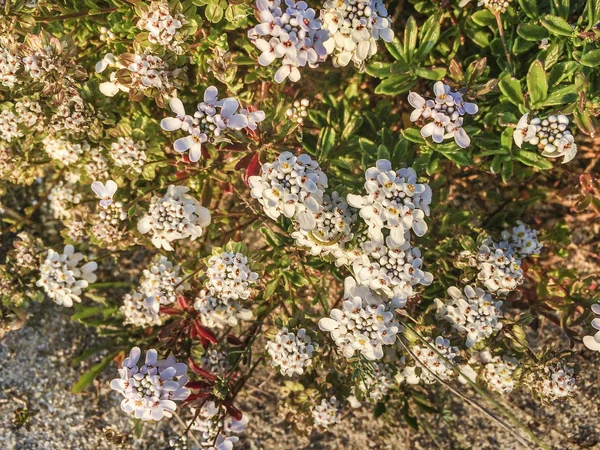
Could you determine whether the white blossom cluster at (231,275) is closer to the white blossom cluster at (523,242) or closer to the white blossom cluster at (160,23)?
the white blossom cluster at (160,23)

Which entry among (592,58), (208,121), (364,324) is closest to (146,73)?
(208,121)

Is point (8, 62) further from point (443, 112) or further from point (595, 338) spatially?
point (595, 338)

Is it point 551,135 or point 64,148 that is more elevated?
point 551,135

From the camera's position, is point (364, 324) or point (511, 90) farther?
point (511, 90)

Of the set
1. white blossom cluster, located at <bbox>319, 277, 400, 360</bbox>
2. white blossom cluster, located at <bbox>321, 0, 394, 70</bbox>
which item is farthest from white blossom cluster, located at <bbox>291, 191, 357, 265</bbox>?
white blossom cluster, located at <bbox>321, 0, 394, 70</bbox>

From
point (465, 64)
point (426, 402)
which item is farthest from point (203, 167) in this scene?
point (426, 402)

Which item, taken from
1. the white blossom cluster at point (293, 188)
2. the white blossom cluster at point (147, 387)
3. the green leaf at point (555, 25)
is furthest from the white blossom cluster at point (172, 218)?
the green leaf at point (555, 25)

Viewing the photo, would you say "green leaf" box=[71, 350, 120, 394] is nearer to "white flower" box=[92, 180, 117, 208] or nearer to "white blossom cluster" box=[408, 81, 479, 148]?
"white flower" box=[92, 180, 117, 208]
